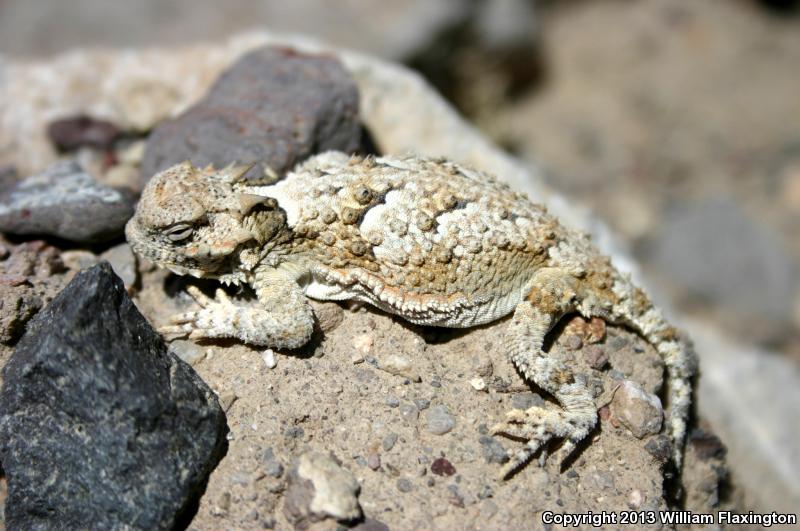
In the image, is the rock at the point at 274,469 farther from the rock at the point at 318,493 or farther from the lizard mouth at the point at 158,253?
the lizard mouth at the point at 158,253

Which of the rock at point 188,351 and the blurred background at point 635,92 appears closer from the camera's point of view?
the rock at point 188,351

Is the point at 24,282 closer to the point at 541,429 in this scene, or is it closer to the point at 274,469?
the point at 274,469

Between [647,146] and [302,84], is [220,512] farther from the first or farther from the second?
[647,146]

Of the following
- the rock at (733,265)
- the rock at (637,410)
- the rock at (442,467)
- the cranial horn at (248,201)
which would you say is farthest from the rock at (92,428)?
the rock at (733,265)

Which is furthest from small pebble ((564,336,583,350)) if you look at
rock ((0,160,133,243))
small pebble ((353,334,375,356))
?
rock ((0,160,133,243))

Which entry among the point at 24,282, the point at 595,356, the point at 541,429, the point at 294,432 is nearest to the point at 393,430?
the point at 294,432

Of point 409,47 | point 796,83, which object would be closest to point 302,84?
point 409,47

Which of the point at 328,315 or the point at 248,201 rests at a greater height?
the point at 248,201
